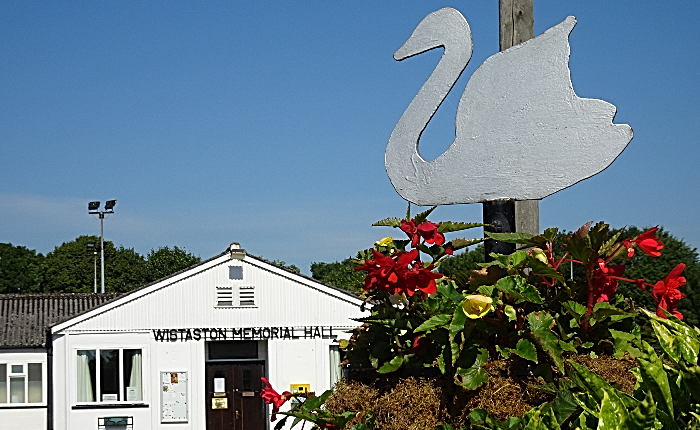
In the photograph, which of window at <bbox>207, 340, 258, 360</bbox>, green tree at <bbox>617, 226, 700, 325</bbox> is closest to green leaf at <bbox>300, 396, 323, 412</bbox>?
green tree at <bbox>617, 226, 700, 325</bbox>

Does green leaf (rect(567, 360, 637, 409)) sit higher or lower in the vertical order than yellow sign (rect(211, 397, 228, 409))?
higher

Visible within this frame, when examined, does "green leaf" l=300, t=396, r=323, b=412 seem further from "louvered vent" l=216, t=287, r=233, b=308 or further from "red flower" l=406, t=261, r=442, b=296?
"louvered vent" l=216, t=287, r=233, b=308

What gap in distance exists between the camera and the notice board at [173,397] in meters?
18.4

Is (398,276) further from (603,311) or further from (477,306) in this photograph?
(603,311)

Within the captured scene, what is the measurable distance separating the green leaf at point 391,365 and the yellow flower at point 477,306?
0.96 feet

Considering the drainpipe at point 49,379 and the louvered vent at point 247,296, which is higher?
the louvered vent at point 247,296

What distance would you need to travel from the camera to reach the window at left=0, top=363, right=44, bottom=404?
19750 mm

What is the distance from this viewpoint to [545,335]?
1887 mm

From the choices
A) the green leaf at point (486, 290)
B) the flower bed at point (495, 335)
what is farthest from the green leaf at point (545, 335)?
the green leaf at point (486, 290)

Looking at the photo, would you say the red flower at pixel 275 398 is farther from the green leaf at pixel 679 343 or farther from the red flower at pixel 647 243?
the green leaf at pixel 679 343

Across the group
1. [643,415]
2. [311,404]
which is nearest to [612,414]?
[643,415]

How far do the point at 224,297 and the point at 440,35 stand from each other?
16861 millimetres

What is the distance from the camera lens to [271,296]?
1925cm

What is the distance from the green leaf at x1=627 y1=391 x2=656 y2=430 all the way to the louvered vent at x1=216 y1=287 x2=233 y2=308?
1838 cm
